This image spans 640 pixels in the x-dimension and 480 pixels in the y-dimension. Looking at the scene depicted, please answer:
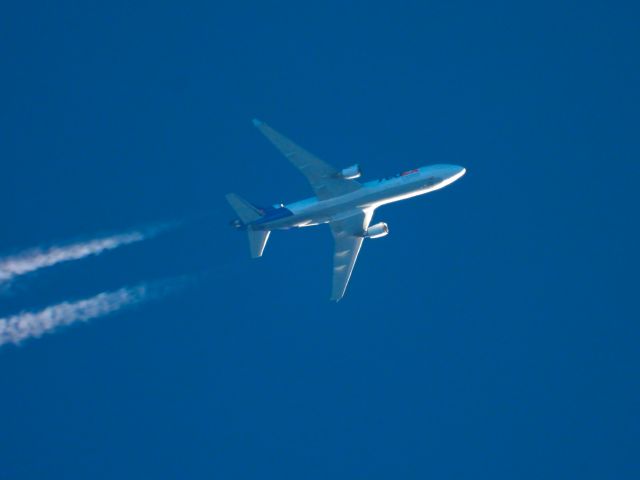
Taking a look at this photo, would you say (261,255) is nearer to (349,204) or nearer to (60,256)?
(349,204)

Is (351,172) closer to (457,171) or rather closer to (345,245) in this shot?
(345,245)

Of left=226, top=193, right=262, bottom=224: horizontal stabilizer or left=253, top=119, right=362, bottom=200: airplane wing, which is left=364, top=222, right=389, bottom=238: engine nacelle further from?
left=226, top=193, right=262, bottom=224: horizontal stabilizer

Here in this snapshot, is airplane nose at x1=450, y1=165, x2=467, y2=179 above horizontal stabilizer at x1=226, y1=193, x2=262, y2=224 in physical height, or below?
below

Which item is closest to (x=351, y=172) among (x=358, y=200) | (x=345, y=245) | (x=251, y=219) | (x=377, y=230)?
(x=358, y=200)

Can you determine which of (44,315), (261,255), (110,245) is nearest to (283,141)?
(261,255)

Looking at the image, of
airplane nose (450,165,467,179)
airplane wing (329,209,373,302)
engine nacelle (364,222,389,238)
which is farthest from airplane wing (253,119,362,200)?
airplane nose (450,165,467,179)

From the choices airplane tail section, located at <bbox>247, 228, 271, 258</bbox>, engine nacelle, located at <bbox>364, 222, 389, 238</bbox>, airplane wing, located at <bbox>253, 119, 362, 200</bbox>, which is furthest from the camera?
engine nacelle, located at <bbox>364, 222, 389, 238</bbox>
